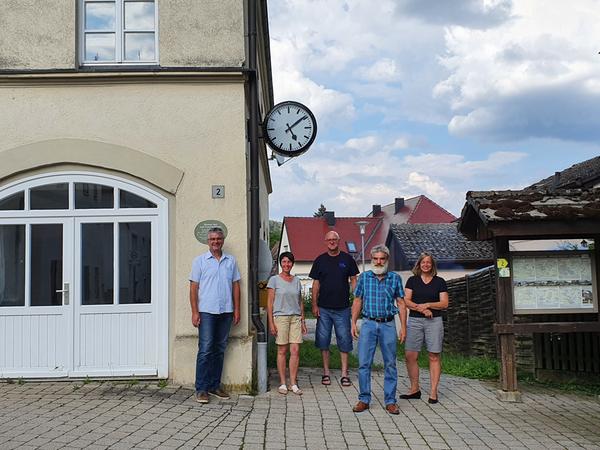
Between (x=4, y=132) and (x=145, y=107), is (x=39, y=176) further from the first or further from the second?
(x=145, y=107)

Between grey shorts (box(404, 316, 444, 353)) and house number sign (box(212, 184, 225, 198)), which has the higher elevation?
house number sign (box(212, 184, 225, 198))

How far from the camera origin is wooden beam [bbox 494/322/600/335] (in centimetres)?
823

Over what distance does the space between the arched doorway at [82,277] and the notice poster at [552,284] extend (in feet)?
14.8

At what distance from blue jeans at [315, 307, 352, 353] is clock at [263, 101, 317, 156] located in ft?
7.57

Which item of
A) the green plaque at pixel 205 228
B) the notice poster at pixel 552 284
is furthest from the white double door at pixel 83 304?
the notice poster at pixel 552 284

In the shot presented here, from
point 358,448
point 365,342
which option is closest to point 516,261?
point 365,342

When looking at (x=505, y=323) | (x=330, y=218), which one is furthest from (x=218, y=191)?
(x=330, y=218)

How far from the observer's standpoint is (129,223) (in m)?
8.63

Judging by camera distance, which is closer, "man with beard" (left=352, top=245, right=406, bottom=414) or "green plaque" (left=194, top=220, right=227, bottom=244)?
"man with beard" (left=352, top=245, right=406, bottom=414)

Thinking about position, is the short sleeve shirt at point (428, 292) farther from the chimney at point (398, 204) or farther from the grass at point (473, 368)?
the chimney at point (398, 204)

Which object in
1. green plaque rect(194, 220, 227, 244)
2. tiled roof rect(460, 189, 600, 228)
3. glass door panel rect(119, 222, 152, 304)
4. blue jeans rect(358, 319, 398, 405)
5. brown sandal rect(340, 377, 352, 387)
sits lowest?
brown sandal rect(340, 377, 352, 387)

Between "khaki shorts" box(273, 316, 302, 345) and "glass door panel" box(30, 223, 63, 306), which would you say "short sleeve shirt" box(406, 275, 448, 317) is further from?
"glass door panel" box(30, 223, 63, 306)

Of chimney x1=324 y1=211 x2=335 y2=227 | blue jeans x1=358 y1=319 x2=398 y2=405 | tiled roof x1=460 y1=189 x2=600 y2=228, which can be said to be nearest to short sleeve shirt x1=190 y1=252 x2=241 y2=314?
blue jeans x1=358 y1=319 x2=398 y2=405

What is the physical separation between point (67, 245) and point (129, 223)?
0.83m
